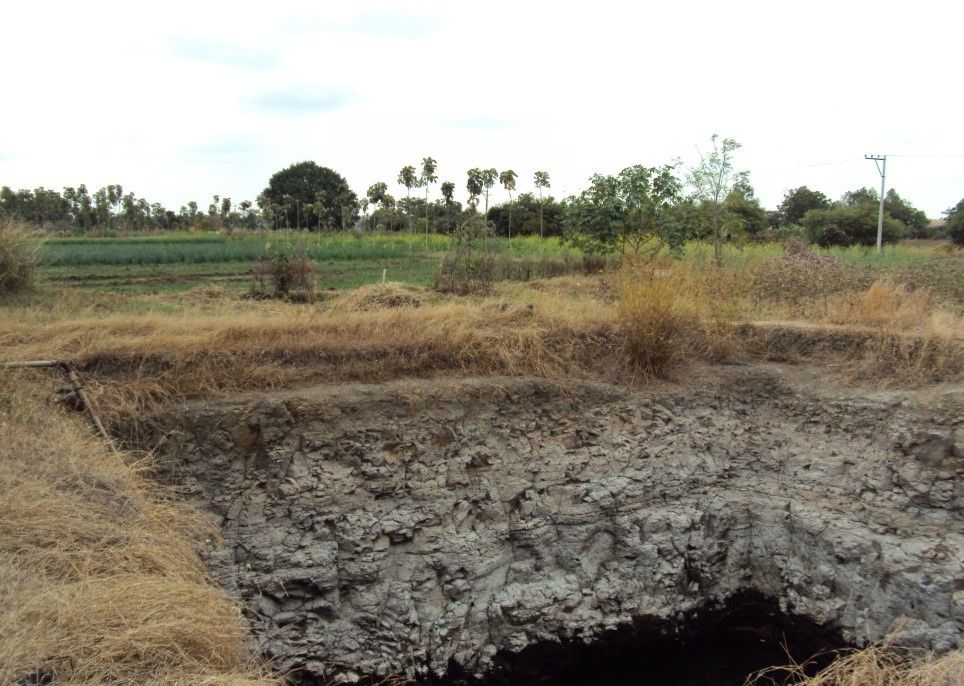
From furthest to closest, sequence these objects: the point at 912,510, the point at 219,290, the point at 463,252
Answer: the point at 463,252
the point at 219,290
the point at 912,510

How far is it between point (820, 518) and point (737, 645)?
61.2 inches

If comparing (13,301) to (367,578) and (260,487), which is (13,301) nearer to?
(260,487)

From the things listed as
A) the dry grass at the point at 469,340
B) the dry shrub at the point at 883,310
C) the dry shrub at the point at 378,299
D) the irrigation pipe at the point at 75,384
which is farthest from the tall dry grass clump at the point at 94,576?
the dry shrub at the point at 883,310

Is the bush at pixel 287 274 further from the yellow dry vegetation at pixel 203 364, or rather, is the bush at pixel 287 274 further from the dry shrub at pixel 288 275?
the yellow dry vegetation at pixel 203 364

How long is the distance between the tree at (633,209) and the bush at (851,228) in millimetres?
18542

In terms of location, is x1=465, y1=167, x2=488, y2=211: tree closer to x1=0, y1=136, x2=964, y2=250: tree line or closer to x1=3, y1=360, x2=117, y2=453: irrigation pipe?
x1=0, y1=136, x2=964, y2=250: tree line

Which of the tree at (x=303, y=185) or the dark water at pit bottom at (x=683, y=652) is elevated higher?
the tree at (x=303, y=185)

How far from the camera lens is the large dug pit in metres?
6.79

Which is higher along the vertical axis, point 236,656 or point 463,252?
point 463,252

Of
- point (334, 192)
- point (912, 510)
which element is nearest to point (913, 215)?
point (334, 192)

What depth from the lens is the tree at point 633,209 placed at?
13562 millimetres

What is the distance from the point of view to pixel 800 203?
135 ft

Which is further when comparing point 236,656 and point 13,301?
point 13,301

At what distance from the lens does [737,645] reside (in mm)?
7789
